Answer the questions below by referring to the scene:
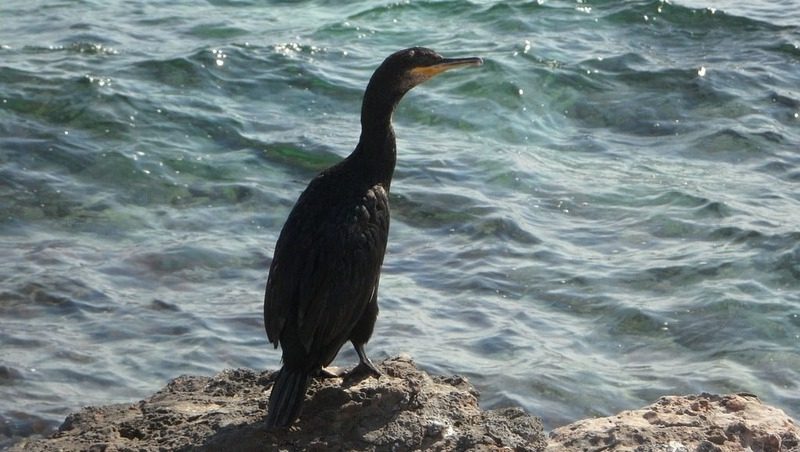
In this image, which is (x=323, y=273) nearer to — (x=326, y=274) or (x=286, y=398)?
(x=326, y=274)

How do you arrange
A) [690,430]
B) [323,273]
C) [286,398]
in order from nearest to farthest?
[286,398], [690,430], [323,273]

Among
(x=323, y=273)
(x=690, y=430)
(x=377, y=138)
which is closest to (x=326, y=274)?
(x=323, y=273)

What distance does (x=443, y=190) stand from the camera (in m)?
9.69

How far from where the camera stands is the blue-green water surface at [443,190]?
289 inches

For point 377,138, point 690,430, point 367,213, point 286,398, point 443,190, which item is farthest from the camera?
point 443,190

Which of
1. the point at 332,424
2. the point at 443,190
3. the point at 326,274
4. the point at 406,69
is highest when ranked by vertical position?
the point at 406,69

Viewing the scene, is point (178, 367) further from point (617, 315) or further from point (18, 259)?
point (617, 315)

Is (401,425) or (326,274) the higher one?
(326,274)

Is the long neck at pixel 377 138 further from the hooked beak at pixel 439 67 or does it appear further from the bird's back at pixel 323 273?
the bird's back at pixel 323 273

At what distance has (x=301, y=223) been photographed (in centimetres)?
503

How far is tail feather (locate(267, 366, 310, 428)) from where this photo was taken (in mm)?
4508

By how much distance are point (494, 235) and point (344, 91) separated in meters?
3.22

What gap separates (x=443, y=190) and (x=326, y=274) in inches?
190

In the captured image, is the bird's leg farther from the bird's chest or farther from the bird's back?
the bird's chest
